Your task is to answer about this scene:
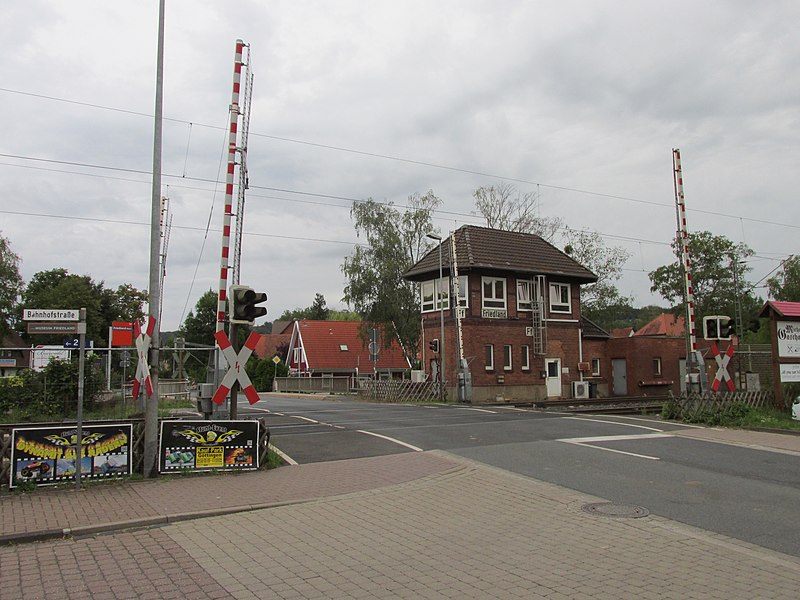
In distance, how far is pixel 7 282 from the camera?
46469 mm

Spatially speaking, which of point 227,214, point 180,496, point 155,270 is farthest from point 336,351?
point 180,496

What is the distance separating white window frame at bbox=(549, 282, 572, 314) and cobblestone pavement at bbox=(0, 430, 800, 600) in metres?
29.3

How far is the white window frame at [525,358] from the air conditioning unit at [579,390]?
10.6 feet

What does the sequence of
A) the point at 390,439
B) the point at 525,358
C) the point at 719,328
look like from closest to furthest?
1. the point at 390,439
2. the point at 719,328
3. the point at 525,358

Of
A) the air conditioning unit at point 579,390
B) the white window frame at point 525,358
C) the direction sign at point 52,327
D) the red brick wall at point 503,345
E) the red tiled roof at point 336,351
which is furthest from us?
the red tiled roof at point 336,351

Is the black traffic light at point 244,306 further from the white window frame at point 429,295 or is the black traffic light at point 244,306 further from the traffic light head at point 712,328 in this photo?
the white window frame at point 429,295

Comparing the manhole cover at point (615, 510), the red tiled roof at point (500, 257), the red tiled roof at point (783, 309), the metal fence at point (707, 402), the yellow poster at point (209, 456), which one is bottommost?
the manhole cover at point (615, 510)

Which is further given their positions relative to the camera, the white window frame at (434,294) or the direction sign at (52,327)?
the white window frame at (434,294)

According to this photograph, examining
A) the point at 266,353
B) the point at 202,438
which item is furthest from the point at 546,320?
the point at 266,353

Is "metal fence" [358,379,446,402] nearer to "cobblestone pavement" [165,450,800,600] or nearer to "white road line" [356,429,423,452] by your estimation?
"white road line" [356,429,423,452]

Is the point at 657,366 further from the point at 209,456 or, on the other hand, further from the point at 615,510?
the point at 209,456

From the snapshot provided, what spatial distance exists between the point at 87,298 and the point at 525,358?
34.4 m

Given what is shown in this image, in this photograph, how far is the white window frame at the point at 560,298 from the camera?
3869 cm

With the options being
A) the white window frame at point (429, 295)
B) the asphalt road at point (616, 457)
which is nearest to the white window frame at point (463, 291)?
the white window frame at point (429, 295)
